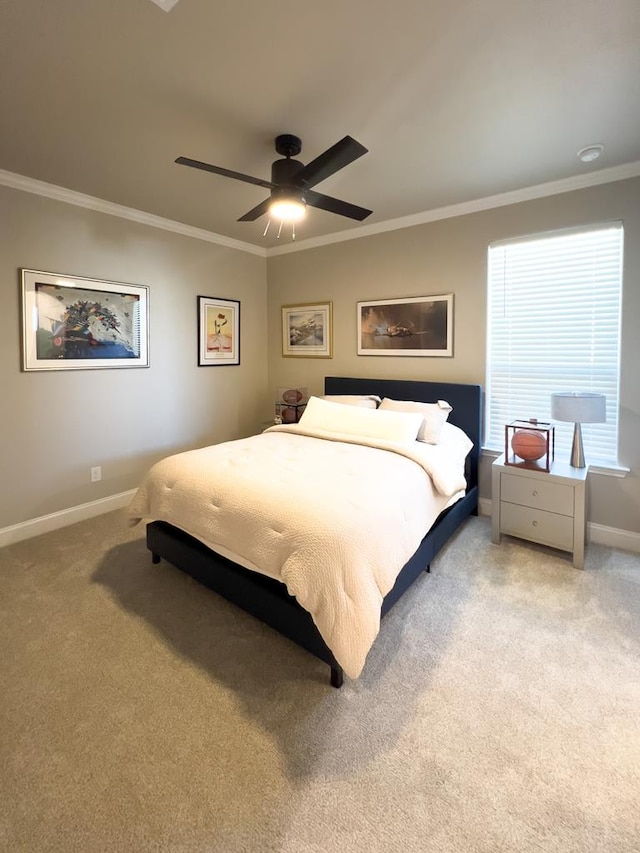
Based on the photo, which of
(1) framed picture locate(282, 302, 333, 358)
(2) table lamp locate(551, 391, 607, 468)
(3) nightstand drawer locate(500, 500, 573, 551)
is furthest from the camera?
(1) framed picture locate(282, 302, 333, 358)

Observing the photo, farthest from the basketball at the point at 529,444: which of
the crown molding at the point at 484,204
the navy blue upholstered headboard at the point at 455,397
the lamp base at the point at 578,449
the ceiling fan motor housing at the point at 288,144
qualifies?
the ceiling fan motor housing at the point at 288,144

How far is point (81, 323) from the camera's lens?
3344 mm

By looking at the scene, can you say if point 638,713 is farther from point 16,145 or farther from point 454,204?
point 16,145

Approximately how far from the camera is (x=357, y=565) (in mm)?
1697

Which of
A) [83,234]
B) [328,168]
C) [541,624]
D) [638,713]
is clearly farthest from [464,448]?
[83,234]

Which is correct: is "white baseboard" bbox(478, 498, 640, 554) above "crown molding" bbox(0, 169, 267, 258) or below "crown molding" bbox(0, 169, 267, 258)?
below

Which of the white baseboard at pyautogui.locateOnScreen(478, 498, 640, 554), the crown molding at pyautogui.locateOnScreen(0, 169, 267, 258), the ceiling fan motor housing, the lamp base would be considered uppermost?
the crown molding at pyautogui.locateOnScreen(0, 169, 267, 258)

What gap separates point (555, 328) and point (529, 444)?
97 cm

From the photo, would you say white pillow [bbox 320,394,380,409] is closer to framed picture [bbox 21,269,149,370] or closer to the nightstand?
the nightstand

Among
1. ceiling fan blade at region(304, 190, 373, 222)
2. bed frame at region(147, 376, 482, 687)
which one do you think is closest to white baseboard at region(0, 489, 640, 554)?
bed frame at region(147, 376, 482, 687)

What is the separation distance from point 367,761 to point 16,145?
3644 millimetres

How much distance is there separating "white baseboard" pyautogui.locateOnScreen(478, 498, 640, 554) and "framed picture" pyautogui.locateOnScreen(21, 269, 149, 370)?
4004mm

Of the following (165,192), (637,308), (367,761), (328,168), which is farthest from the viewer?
(165,192)

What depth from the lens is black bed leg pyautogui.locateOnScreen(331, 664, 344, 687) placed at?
1.77m
